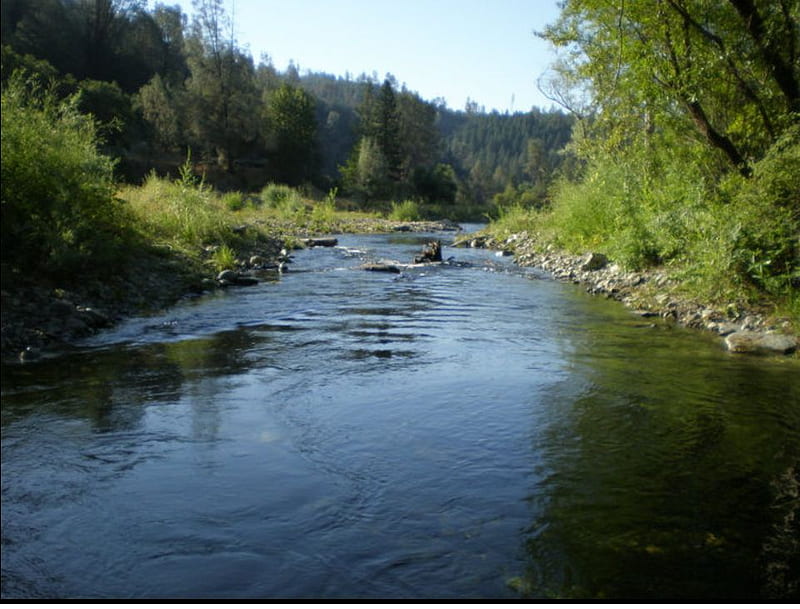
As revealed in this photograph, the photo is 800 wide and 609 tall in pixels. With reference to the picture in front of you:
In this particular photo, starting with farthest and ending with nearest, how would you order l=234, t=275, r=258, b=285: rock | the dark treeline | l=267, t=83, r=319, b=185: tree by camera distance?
l=267, t=83, r=319, b=185: tree → the dark treeline → l=234, t=275, r=258, b=285: rock

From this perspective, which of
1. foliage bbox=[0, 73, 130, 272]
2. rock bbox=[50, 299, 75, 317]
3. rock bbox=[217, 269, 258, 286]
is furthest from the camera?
rock bbox=[217, 269, 258, 286]

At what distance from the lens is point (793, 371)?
319 inches

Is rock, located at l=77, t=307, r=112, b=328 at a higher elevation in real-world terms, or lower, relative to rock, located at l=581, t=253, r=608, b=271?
lower

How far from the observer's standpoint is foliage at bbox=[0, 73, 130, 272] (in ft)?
32.4

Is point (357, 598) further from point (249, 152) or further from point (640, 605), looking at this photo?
point (249, 152)

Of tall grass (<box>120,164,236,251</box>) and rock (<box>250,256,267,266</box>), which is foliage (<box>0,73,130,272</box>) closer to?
tall grass (<box>120,164,236,251</box>)

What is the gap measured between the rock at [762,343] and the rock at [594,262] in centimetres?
831

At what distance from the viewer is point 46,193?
10.4 meters

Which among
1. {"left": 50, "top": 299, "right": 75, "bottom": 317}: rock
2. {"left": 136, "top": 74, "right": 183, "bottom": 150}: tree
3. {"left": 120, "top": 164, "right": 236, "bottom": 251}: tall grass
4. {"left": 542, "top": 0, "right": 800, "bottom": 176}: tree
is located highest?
{"left": 136, "top": 74, "right": 183, "bottom": 150}: tree

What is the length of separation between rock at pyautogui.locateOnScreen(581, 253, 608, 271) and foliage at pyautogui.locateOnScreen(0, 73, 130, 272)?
488 inches

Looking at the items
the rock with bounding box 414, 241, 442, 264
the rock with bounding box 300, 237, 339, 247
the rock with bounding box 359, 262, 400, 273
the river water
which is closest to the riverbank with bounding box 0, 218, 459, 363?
the river water

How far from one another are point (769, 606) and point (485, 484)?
2.01 m

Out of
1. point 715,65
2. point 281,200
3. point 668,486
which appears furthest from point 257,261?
point 281,200

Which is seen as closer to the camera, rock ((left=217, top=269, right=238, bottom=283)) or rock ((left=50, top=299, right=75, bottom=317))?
rock ((left=50, top=299, right=75, bottom=317))
